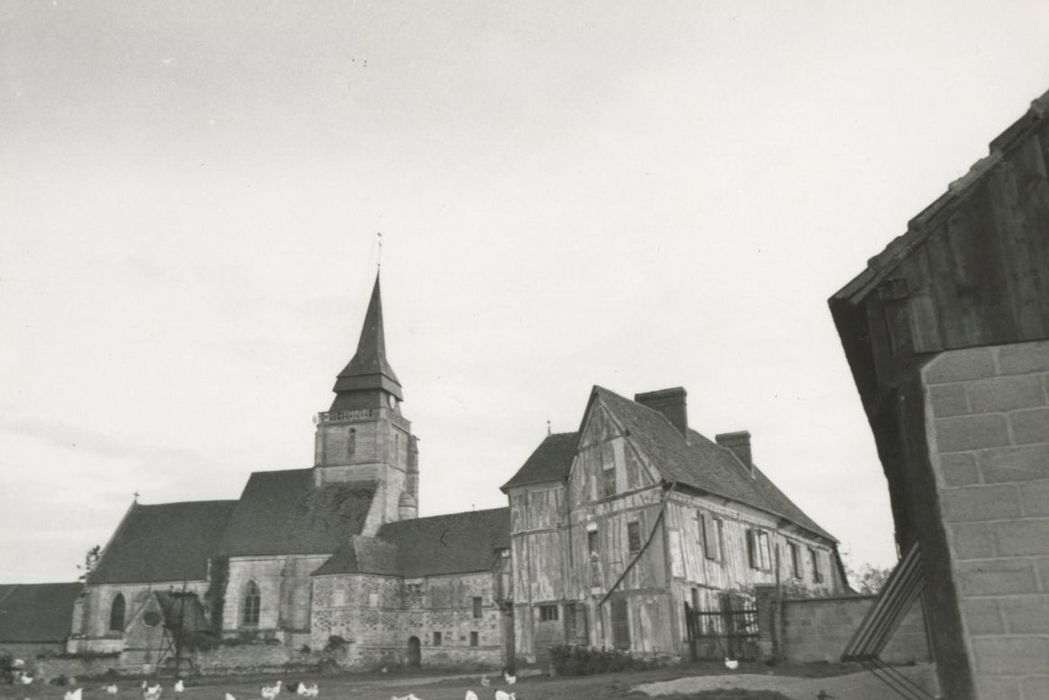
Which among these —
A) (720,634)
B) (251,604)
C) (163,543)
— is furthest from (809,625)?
(163,543)

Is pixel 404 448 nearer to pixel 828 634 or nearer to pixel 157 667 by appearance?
pixel 157 667

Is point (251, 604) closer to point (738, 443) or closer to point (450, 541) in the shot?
point (450, 541)

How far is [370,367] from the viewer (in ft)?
187

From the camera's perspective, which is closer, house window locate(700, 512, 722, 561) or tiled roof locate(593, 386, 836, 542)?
tiled roof locate(593, 386, 836, 542)

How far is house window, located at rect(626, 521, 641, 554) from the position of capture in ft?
83.8

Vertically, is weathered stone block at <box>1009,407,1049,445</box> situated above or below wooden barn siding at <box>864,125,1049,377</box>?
below

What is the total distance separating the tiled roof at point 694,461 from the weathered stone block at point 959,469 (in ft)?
58.0

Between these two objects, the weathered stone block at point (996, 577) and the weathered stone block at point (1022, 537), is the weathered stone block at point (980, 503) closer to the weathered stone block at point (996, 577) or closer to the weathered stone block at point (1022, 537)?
the weathered stone block at point (1022, 537)

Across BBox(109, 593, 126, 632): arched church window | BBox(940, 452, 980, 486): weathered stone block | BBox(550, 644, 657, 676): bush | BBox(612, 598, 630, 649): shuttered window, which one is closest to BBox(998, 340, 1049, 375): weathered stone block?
BBox(940, 452, 980, 486): weathered stone block

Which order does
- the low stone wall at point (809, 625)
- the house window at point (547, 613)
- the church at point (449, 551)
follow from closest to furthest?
the low stone wall at point (809, 625), the church at point (449, 551), the house window at point (547, 613)

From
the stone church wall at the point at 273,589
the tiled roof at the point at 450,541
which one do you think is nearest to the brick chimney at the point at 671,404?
the tiled roof at the point at 450,541

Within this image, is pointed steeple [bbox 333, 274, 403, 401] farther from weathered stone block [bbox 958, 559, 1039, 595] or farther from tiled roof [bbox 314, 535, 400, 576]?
weathered stone block [bbox 958, 559, 1039, 595]

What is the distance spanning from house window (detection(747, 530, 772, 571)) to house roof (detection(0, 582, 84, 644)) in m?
44.9

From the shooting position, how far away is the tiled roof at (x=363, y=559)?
148ft
